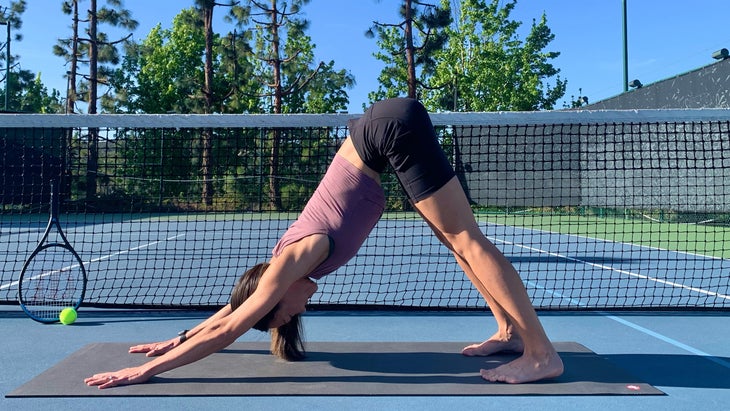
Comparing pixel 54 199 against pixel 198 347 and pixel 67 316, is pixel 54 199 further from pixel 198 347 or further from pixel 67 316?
pixel 198 347

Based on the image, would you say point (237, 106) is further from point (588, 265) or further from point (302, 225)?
point (302, 225)

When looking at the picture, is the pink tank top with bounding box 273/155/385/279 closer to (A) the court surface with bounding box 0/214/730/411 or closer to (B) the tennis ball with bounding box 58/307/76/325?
(A) the court surface with bounding box 0/214/730/411

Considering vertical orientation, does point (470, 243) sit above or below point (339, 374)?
above

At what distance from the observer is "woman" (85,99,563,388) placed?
3.53 meters

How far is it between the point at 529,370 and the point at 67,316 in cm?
379

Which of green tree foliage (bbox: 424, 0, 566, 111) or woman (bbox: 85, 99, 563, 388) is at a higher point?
green tree foliage (bbox: 424, 0, 566, 111)

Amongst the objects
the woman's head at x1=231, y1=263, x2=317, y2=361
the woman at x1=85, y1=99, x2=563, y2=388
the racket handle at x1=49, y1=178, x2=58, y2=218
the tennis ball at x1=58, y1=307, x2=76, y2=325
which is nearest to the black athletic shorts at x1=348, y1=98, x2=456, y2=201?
the woman at x1=85, y1=99, x2=563, y2=388

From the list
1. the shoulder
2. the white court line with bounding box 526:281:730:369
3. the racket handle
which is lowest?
the white court line with bounding box 526:281:730:369

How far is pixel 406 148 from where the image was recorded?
3621mm

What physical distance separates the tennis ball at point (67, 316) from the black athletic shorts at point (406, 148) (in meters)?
3.16

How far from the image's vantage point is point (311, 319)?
5.76 m

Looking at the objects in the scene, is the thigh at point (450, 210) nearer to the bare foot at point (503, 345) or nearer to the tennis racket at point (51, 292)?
the bare foot at point (503, 345)

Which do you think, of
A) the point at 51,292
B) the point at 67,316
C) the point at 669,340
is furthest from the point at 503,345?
the point at 51,292

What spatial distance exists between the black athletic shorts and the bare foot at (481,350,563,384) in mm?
1082
